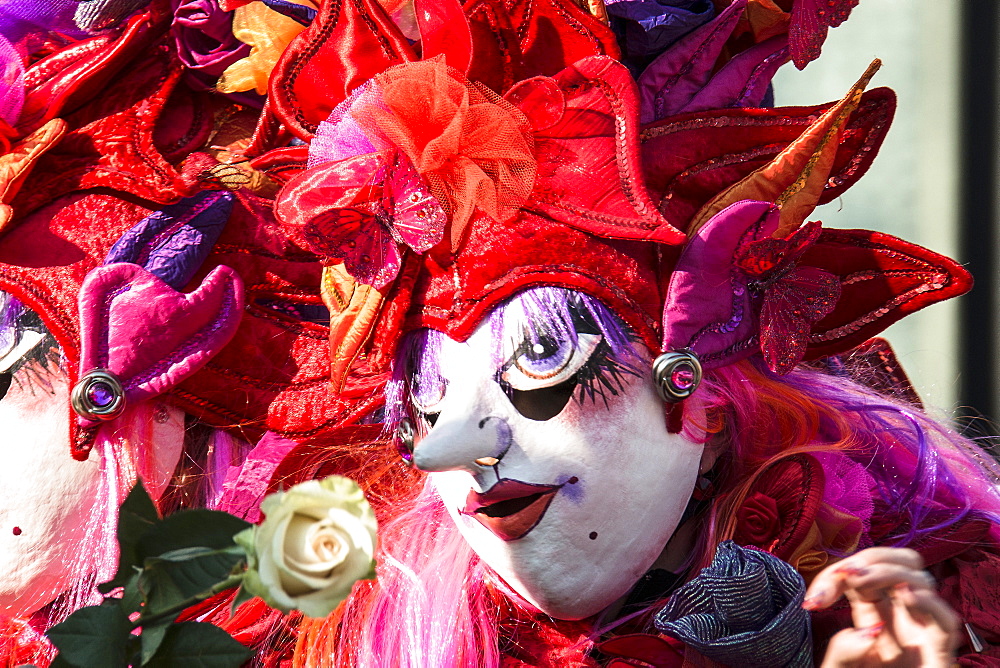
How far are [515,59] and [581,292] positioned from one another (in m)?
0.26

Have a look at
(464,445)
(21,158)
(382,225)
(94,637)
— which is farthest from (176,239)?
(94,637)

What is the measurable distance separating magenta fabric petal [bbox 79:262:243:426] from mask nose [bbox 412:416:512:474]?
35cm

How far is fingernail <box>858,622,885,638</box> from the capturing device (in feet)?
2.91

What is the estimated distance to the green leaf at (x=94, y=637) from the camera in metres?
0.79

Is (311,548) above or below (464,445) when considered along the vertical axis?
above

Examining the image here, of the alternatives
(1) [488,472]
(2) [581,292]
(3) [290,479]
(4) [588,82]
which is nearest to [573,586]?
(1) [488,472]

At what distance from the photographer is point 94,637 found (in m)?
0.79

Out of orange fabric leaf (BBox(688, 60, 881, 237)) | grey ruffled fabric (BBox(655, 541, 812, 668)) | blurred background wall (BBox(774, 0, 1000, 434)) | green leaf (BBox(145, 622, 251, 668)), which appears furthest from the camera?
blurred background wall (BBox(774, 0, 1000, 434))

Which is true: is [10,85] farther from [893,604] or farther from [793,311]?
[893,604]

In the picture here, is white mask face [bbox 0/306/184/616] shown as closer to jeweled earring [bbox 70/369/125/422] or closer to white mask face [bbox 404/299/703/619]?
jeweled earring [bbox 70/369/125/422]

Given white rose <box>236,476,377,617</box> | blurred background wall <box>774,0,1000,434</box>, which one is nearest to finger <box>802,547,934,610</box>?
white rose <box>236,476,377,617</box>

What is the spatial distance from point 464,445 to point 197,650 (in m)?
0.30

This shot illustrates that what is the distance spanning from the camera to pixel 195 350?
123 cm

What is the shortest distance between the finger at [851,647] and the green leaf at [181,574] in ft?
1.65
